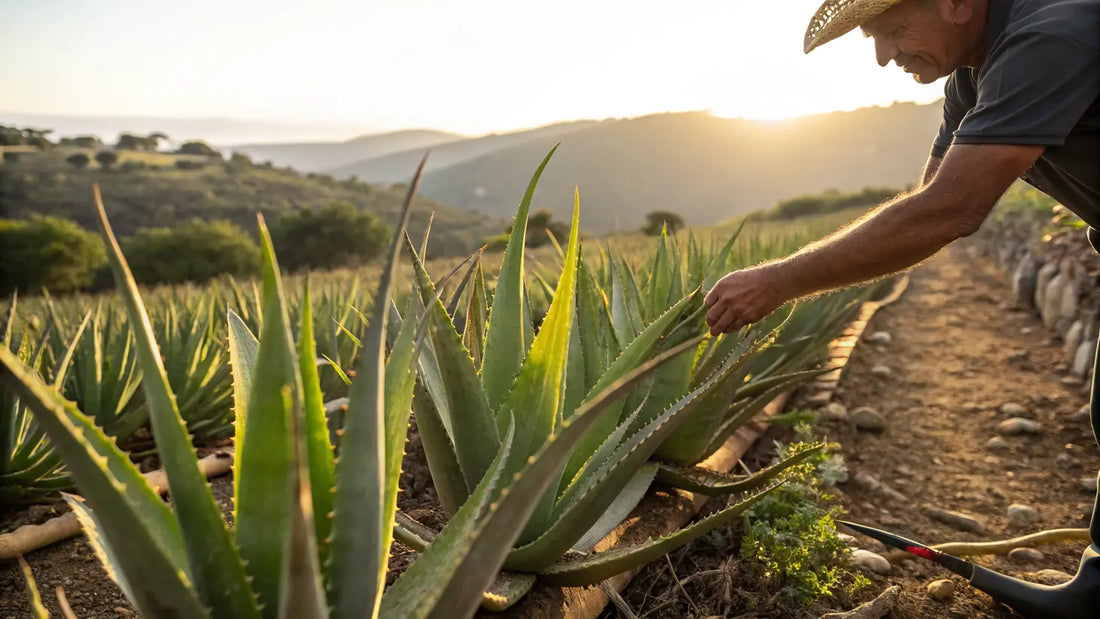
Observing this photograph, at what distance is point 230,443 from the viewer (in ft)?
10.3

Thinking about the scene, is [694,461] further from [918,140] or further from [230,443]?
[918,140]

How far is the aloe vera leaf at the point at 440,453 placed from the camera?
1.43 m

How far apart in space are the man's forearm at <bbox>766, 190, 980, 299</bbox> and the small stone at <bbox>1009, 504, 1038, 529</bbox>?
5.41 ft

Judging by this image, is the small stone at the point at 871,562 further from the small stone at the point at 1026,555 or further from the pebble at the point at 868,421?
the pebble at the point at 868,421

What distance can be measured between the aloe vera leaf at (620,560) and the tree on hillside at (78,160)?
62.2 m

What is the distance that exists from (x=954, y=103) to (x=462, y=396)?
1841mm

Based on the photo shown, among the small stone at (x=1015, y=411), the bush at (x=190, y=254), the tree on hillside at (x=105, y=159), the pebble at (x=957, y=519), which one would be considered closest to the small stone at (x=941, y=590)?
the pebble at (x=957, y=519)

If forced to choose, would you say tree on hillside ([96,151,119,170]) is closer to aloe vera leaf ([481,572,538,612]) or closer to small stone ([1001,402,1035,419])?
small stone ([1001,402,1035,419])

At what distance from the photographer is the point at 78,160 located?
52.6 m

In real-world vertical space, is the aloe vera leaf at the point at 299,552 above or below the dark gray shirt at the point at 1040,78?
below

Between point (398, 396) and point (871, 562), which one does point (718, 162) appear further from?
point (398, 396)

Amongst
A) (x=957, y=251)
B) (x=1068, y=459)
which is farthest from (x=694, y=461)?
(x=957, y=251)

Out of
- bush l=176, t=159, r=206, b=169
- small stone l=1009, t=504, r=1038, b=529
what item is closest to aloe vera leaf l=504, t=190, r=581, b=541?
small stone l=1009, t=504, r=1038, b=529

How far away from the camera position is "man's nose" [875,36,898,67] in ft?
6.07
